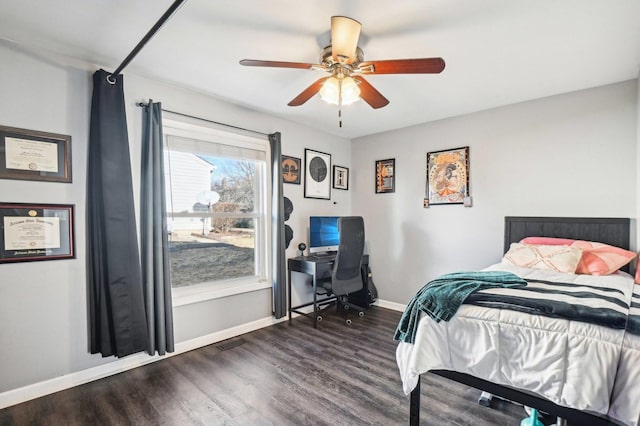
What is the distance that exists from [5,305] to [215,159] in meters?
1.94

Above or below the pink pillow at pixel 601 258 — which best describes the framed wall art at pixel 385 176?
above

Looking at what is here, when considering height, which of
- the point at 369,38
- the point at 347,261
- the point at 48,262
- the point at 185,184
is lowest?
the point at 347,261

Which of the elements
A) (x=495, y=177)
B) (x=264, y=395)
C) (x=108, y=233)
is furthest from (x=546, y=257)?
(x=108, y=233)

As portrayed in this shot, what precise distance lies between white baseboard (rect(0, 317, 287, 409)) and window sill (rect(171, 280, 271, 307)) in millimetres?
379

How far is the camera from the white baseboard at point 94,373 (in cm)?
205

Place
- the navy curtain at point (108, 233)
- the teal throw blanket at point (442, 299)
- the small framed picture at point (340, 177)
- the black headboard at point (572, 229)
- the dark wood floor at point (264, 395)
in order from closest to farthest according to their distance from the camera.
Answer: the teal throw blanket at point (442, 299)
the dark wood floor at point (264, 395)
the navy curtain at point (108, 233)
the black headboard at point (572, 229)
the small framed picture at point (340, 177)

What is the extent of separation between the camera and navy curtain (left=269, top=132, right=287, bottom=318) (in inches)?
137

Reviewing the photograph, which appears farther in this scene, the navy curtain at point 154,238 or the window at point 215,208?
the window at point 215,208

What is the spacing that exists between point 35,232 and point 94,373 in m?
1.16

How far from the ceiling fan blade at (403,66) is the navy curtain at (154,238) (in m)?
1.82

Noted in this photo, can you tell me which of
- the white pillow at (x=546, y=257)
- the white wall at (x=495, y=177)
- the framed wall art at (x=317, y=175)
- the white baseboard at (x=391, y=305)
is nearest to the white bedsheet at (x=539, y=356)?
the white pillow at (x=546, y=257)

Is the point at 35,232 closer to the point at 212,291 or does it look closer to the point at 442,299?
the point at 212,291

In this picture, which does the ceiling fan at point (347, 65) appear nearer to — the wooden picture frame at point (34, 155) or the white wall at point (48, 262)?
the white wall at point (48, 262)

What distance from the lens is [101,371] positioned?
2.38m
